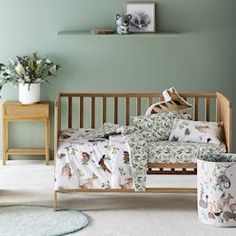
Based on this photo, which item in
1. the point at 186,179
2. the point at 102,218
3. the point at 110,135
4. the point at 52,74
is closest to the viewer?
the point at 102,218

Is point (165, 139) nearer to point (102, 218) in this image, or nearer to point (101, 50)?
point (102, 218)

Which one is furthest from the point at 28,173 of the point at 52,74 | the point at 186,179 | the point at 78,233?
the point at 78,233

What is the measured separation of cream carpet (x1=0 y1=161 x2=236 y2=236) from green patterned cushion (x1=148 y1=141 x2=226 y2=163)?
368 mm

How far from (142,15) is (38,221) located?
8.26 feet

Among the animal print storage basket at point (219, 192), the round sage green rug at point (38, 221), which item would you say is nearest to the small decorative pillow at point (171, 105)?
the animal print storage basket at point (219, 192)

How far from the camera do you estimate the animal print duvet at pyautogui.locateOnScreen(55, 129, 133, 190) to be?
460 centimetres

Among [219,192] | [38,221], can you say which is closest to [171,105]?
[219,192]

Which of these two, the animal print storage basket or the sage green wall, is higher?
the sage green wall

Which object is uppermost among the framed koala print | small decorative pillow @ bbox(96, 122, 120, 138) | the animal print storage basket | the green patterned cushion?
the framed koala print

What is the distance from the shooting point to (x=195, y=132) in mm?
4914

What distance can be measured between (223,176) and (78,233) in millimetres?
978

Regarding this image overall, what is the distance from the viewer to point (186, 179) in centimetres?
566

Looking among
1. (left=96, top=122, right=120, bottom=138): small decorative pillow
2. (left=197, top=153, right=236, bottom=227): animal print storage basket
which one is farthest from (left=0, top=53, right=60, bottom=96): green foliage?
(left=197, top=153, right=236, bottom=227): animal print storage basket

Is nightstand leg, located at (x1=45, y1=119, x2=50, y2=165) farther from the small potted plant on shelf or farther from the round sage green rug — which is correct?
the round sage green rug
